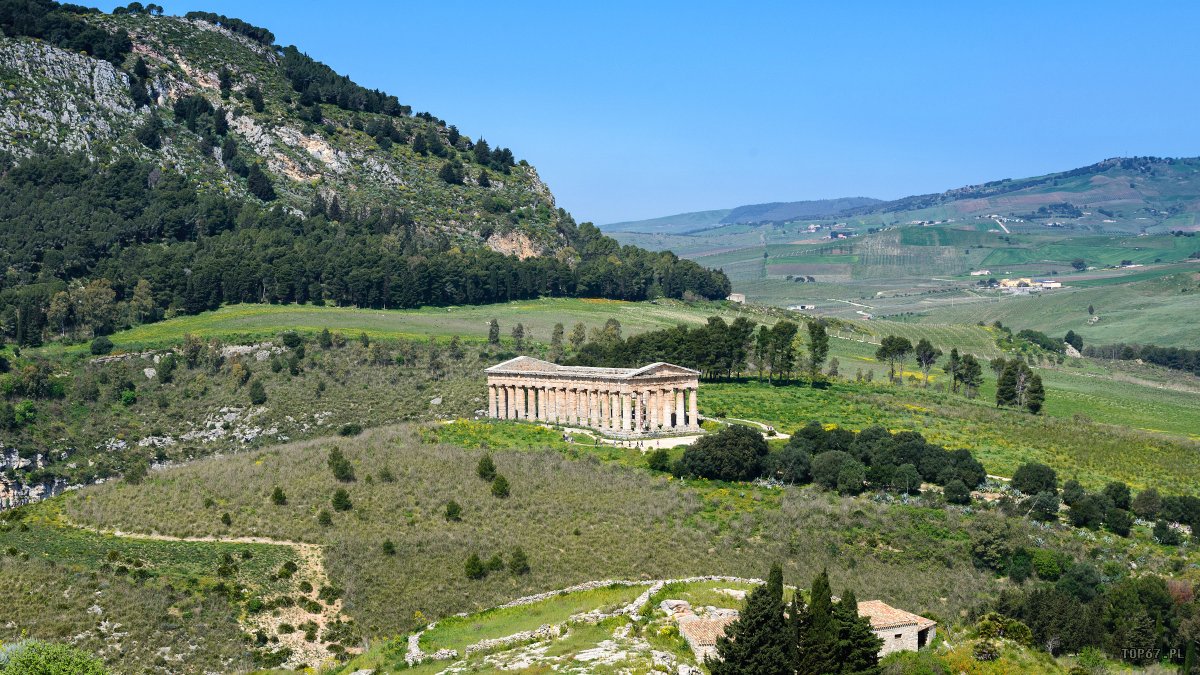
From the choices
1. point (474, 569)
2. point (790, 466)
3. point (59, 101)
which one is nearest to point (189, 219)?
point (59, 101)

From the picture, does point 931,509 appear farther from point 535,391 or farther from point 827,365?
point 827,365

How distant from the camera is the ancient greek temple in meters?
105

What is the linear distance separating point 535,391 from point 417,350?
25581 millimetres

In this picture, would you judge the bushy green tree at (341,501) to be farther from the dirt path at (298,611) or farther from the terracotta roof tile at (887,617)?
the terracotta roof tile at (887,617)

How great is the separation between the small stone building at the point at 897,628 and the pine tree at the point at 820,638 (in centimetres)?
342

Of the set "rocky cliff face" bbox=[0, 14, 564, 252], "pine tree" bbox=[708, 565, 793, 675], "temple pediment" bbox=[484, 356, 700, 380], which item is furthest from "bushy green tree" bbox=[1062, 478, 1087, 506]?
"rocky cliff face" bbox=[0, 14, 564, 252]

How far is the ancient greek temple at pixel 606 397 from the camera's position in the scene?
10475cm

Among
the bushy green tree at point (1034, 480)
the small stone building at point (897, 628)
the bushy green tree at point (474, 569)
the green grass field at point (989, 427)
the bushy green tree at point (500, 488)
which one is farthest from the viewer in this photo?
the green grass field at point (989, 427)

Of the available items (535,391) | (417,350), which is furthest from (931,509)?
(417,350)

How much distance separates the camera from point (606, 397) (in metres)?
106

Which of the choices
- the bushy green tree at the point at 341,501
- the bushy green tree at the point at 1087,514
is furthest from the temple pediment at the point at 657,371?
the bushy green tree at the point at 1087,514

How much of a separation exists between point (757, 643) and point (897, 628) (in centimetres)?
972

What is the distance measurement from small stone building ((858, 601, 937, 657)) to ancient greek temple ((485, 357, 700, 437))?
141ft

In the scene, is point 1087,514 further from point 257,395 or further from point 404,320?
point 404,320
